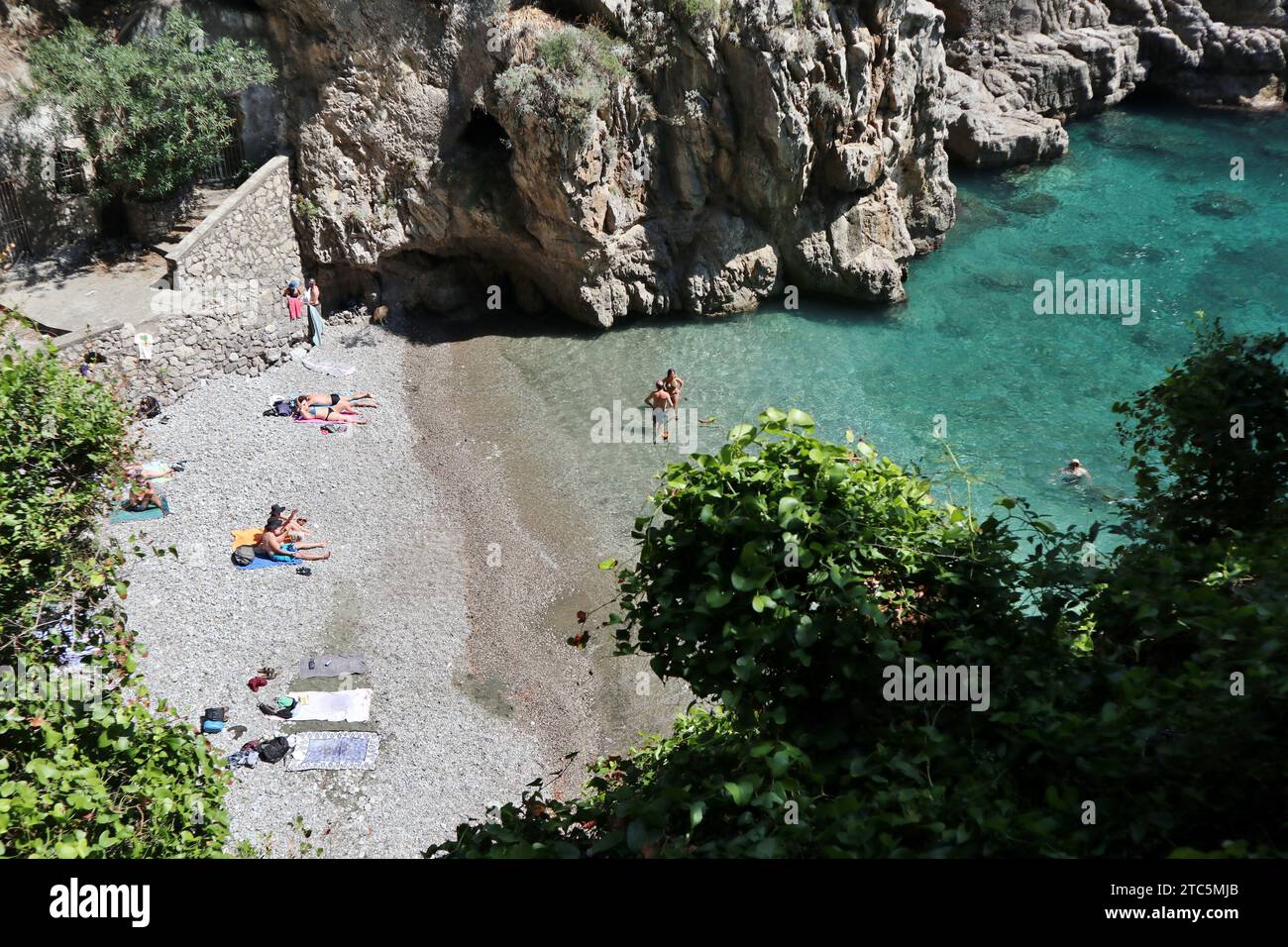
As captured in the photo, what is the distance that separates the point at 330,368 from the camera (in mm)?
24125

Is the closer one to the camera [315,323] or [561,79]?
[561,79]

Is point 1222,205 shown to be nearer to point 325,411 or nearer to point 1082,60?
point 1082,60

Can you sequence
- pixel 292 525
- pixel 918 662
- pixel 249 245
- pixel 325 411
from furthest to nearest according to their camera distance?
1. pixel 249 245
2. pixel 325 411
3. pixel 292 525
4. pixel 918 662

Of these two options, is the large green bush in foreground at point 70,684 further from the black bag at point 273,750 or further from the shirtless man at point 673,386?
the shirtless man at point 673,386

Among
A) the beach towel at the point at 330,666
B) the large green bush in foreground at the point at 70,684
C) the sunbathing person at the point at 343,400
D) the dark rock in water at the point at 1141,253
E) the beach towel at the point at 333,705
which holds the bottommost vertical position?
the beach towel at the point at 333,705

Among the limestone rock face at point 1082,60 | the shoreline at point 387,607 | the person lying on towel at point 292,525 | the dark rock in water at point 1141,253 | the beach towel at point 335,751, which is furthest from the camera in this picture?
the limestone rock face at point 1082,60

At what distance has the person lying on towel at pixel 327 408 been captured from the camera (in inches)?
883

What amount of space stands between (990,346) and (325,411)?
15.7 metres

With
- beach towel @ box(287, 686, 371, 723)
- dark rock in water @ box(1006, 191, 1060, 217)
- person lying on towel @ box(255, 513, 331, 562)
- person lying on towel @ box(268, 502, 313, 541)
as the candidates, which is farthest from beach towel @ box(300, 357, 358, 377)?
dark rock in water @ box(1006, 191, 1060, 217)

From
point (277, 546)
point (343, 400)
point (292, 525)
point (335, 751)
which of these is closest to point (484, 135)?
point (343, 400)

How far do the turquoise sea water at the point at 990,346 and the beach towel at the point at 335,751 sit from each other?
6.70 metres

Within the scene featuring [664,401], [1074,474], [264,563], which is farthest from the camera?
[664,401]

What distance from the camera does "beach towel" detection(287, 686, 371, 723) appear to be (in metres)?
15.8

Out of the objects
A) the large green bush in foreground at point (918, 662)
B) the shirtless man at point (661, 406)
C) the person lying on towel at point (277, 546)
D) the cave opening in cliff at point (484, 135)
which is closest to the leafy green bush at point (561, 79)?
the cave opening in cliff at point (484, 135)
